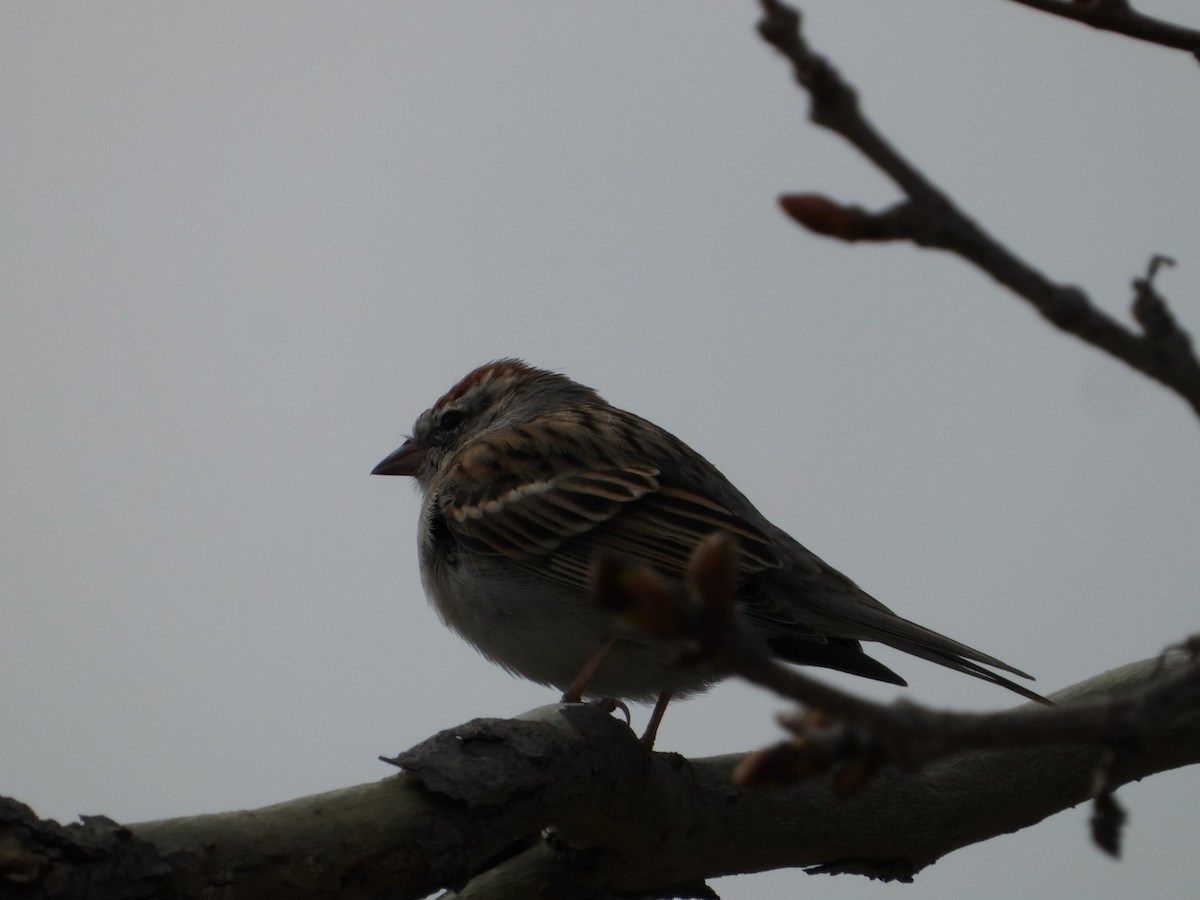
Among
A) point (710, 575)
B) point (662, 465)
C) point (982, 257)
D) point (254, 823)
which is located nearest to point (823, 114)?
point (982, 257)

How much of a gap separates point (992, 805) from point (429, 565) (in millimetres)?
2455

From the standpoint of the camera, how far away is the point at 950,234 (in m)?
1.53

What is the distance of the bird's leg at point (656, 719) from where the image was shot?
5051 mm

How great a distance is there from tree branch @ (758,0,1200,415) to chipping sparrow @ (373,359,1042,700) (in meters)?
2.66

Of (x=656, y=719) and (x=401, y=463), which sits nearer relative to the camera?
(x=656, y=719)

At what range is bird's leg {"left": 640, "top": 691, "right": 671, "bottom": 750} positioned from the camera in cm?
505

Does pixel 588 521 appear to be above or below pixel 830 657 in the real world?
above

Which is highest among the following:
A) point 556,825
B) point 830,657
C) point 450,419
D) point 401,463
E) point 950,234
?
point 450,419

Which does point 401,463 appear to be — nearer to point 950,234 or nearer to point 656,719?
point 656,719

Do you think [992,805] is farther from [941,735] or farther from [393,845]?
[941,735]

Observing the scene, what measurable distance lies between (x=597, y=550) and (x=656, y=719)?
67 cm

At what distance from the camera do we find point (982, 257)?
5.00ft

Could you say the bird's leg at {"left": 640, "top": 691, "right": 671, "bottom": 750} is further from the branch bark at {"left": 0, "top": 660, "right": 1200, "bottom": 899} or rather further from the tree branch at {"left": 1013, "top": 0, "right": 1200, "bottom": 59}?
the tree branch at {"left": 1013, "top": 0, "right": 1200, "bottom": 59}

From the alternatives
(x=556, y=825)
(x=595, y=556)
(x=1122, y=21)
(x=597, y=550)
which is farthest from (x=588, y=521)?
(x=1122, y=21)
